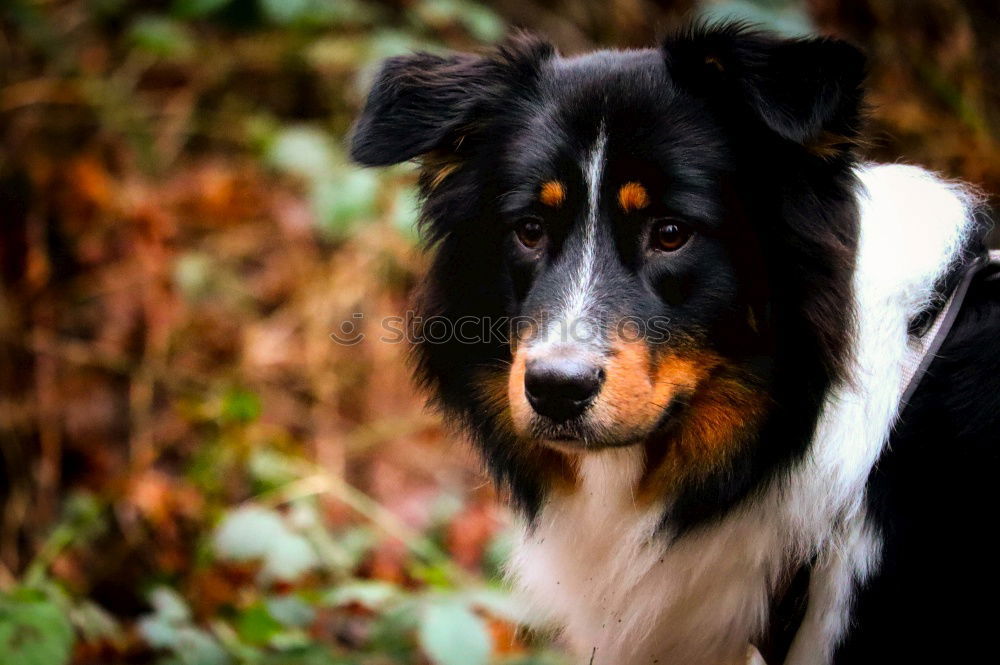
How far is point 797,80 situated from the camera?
2.34 meters

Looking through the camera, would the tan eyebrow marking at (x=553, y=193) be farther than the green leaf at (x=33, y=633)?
No

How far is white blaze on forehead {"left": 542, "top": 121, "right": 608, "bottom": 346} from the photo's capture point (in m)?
2.46

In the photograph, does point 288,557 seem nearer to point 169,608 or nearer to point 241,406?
point 169,608

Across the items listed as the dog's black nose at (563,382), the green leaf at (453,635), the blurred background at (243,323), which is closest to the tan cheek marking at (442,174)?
the blurred background at (243,323)

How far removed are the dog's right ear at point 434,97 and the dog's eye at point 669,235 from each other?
643 millimetres

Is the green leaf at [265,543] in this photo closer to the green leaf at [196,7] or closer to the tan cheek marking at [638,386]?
the tan cheek marking at [638,386]

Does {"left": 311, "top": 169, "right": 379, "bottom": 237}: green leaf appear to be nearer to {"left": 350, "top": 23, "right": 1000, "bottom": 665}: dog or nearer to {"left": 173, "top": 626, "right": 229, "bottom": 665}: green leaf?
{"left": 350, "top": 23, "right": 1000, "bottom": 665}: dog

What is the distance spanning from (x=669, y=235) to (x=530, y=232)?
398 millimetres

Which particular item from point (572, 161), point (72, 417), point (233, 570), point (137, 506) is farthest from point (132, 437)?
point (572, 161)

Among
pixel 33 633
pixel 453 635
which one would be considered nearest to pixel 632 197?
pixel 453 635

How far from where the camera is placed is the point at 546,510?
287 centimetres

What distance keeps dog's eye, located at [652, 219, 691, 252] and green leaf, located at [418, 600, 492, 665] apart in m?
1.26

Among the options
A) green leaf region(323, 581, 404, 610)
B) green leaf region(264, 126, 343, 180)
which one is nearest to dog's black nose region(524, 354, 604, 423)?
green leaf region(323, 581, 404, 610)

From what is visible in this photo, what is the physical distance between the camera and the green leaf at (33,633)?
2777 millimetres
